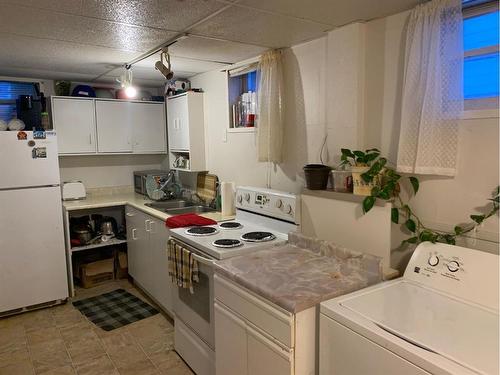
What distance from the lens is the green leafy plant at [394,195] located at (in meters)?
1.81

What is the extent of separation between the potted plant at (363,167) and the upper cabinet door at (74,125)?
2.95 meters

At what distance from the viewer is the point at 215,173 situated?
3609mm

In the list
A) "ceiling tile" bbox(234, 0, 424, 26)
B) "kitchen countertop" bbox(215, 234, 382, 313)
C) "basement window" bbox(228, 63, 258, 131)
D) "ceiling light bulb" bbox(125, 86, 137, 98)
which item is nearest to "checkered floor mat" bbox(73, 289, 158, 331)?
"kitchen countertop" bbox(215, 234, 382, 313)

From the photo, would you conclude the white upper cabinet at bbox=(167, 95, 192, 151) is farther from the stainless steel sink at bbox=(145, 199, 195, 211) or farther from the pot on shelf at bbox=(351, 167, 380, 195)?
the pot on shelf at bbox=(351, 167, 380, 195)

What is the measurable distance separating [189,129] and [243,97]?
0.77m

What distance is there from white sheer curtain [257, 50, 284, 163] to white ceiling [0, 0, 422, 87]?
12 cm

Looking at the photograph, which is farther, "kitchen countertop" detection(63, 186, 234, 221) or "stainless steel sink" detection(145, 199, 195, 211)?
"stainless steel sink" detection(145, 199, 195, 211)

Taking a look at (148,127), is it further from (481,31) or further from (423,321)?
(423,321)

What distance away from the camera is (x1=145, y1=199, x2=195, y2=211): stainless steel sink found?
3682 millimetres

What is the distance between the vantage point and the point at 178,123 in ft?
12.5

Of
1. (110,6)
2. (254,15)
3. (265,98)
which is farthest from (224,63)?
(110,6)

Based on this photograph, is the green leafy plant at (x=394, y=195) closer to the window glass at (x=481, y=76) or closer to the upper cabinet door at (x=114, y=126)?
the window glass at (x=481, y=76)

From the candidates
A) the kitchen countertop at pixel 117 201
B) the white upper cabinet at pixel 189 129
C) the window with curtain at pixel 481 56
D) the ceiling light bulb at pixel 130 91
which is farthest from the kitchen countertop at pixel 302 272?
the ceiling light bulb at pixel 130 91

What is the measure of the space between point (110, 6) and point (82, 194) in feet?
8.86
